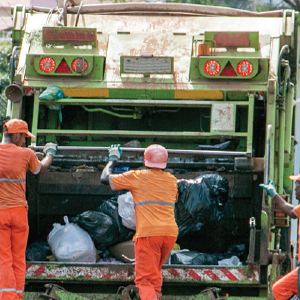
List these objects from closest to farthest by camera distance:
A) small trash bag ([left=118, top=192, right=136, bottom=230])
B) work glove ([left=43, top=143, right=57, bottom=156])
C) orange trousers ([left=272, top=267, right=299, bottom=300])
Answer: orange trousers ([left=272, top=267, right=299, bottom=300]) < work glove ([left=43, top=143, right=57, bottom=156]) < small trash bag ([left=118, top=192, right=136, bottom=230])

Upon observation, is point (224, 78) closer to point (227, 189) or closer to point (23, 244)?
point (227, 189)

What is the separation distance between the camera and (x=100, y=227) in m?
5.14

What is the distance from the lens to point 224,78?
210 inches

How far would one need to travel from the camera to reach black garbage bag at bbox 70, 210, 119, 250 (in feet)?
16.8

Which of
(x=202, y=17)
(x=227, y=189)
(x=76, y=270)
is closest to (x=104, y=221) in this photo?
(x=76, y=270)

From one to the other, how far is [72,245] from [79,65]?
1362 millimetres

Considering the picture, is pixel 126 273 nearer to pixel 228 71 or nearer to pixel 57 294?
pixel 57 294

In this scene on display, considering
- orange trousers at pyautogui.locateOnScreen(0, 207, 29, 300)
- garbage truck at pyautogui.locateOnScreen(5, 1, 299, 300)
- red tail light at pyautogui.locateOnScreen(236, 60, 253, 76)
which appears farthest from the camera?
red tail light at pyautogui.locateOnScreen(236, 60, 253, 76)

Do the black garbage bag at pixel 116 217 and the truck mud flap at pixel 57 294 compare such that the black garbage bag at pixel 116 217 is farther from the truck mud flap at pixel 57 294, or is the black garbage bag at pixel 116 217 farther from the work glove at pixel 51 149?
the truck mud flap at pixel 57 294

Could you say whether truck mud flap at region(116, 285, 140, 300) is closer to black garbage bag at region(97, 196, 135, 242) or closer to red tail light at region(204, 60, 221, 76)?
black garbage bag at region(97, 196, 135, 242)

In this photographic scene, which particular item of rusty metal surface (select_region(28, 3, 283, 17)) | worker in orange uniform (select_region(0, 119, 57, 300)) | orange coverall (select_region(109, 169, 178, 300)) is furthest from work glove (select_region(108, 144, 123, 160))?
rusty metal surface (select_region(28, 3, 283, 17))

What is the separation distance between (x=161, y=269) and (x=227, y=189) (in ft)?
3.16

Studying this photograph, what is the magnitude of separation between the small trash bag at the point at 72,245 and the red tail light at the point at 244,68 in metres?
1.65

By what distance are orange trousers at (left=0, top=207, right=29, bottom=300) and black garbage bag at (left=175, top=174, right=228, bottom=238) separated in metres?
1.21
